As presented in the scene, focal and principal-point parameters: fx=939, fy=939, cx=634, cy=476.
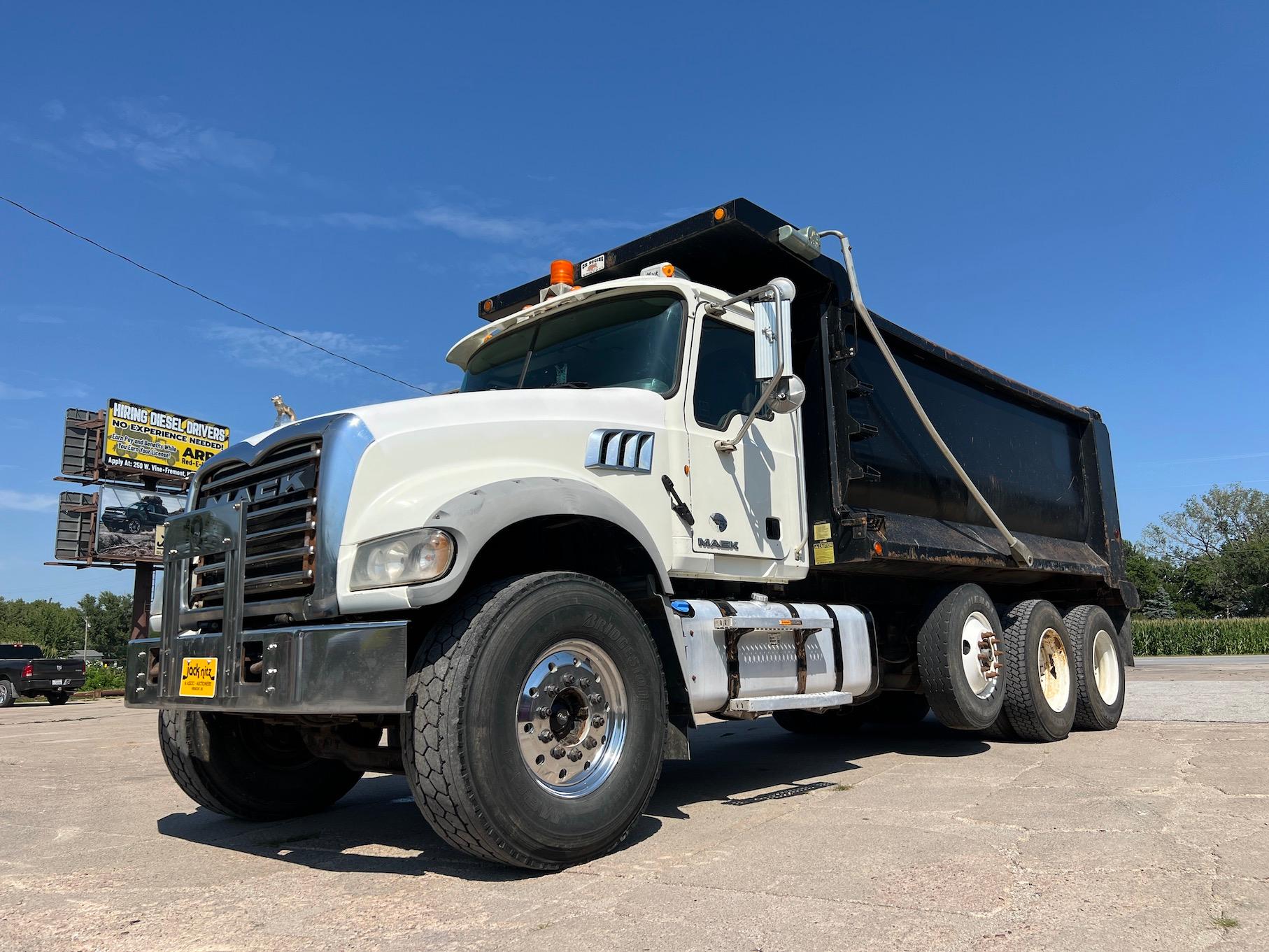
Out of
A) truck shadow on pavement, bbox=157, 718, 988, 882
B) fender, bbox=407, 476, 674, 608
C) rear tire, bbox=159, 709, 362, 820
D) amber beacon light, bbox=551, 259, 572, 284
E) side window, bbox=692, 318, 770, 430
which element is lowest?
truck shadow on pavement, bbox=157, 718, 988, 882

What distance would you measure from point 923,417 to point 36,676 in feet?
85.3

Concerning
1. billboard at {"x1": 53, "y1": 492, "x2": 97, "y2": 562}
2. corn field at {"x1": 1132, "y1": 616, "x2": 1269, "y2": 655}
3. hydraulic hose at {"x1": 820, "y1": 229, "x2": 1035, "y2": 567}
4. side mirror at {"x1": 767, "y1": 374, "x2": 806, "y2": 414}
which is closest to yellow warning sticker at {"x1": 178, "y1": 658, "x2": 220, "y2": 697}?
side mirror at {"x1": 767, "y1": 374, "x2": 806, "y2": 414}

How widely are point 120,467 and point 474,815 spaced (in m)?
37.2

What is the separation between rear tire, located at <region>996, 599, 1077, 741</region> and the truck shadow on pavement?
43cm

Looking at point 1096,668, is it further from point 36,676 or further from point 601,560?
point 36,676

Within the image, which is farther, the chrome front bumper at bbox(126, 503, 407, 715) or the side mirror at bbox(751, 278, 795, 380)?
the side mirror at bbox(751, 278, 795, 380)

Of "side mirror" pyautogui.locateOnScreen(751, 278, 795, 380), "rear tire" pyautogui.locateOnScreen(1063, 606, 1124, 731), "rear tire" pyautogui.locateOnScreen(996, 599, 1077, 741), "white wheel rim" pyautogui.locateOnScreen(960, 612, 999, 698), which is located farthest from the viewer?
"rear tire" pyautogui.locateOnScreen(1063, 606, 1124, 731)

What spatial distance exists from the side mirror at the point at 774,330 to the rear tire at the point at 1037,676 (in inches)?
150

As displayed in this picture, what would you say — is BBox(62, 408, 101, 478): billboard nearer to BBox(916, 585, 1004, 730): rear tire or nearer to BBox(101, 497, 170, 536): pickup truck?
BBox(101, 497, 170, 536): pickup truck

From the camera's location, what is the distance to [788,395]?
199 inches

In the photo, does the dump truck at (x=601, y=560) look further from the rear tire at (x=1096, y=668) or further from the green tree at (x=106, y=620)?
the green tree at (x=106, y=620)

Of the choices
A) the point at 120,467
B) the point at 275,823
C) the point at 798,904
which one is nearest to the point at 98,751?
the point at 275,823

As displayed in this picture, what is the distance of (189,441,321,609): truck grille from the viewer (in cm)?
377

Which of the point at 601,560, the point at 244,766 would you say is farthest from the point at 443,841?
the point at 601,560
